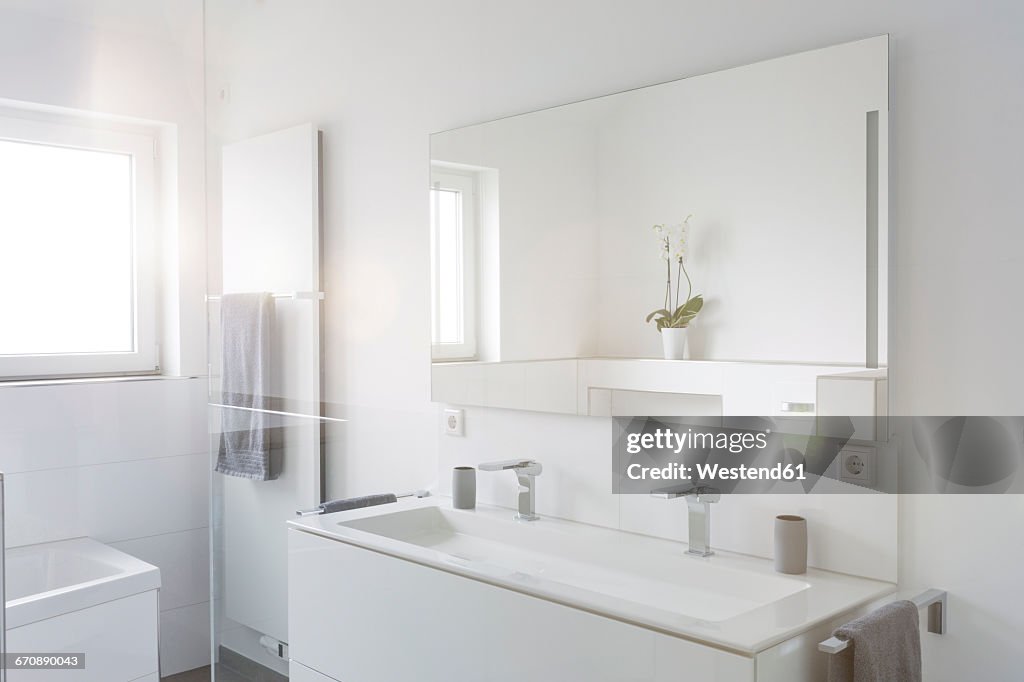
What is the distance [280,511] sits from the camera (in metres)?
2.45

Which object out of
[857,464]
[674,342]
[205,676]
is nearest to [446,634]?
[674,342]

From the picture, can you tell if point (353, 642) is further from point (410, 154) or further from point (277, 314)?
point (410, 154)

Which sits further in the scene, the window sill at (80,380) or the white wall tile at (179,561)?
the white wall tile at (179,561)

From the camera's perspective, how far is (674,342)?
1.71 m

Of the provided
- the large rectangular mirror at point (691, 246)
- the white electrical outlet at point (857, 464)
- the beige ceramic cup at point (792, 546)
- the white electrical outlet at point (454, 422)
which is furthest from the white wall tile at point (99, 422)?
the white electrical outlet at point (857, 464)

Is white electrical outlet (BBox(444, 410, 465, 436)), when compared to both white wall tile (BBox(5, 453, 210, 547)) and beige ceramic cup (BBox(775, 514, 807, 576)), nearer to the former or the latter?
white wall tile (BBox(5, 453, 210, 547))

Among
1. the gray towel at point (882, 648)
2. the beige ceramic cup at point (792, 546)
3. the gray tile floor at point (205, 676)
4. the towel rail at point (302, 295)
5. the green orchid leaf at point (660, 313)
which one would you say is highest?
the towel rail at point (302, 295)

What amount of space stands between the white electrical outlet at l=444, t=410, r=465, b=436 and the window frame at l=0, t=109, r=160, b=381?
33.7 inches

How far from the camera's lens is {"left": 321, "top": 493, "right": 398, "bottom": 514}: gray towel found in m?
2.17

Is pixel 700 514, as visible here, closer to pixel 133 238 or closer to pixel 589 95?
pixel 589 95

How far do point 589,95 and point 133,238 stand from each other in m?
1.27

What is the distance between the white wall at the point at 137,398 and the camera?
2.06m

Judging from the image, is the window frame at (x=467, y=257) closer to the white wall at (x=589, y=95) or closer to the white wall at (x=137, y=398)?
the white wall at (x=589, y=95)

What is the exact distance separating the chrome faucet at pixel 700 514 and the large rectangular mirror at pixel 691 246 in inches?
6.4
